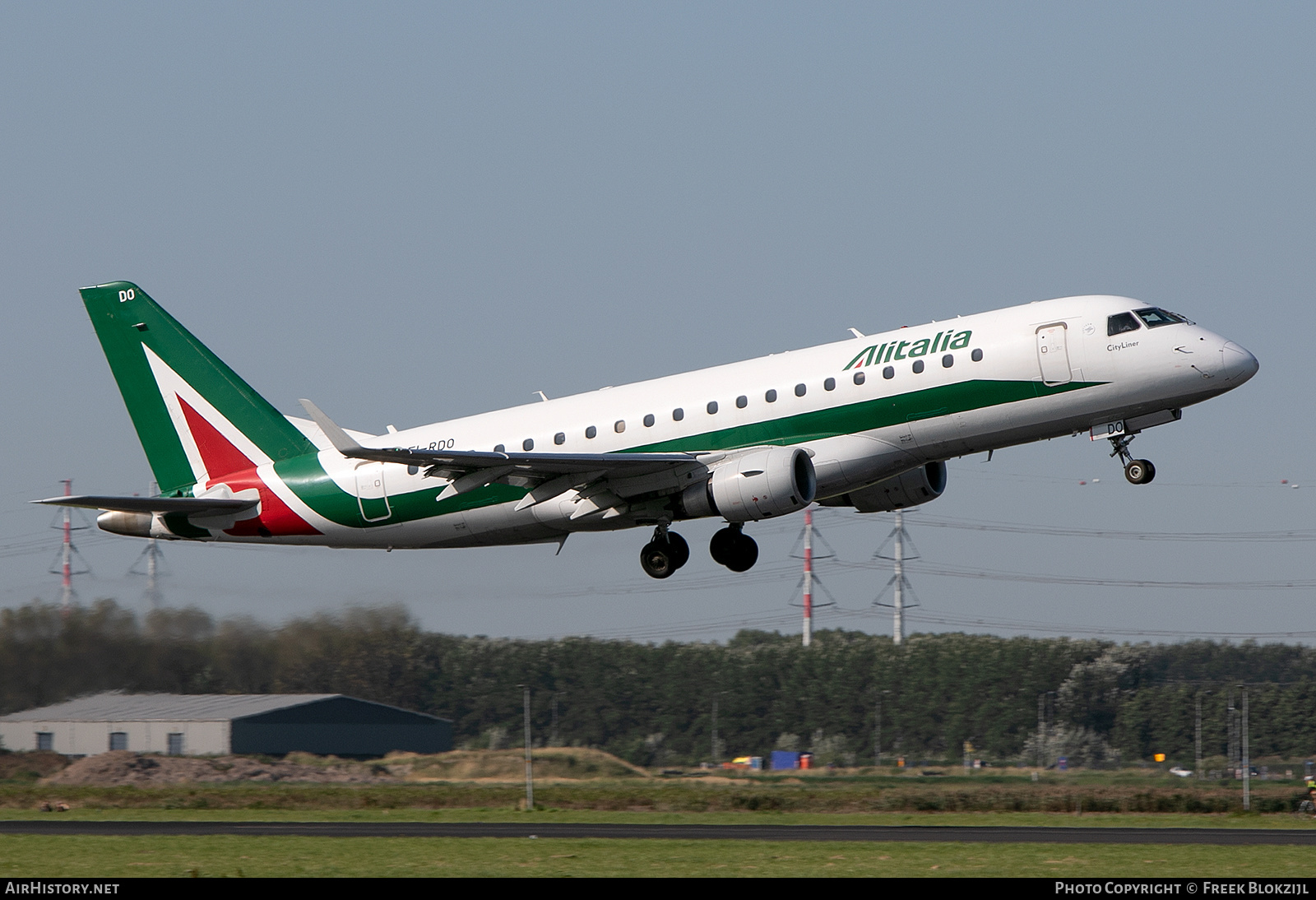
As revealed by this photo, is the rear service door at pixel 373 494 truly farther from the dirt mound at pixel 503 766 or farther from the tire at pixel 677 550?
the dirt mound at pixel 503 766

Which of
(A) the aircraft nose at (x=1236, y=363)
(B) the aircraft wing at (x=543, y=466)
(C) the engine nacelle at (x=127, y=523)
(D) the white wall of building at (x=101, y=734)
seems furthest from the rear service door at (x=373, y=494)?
(A) the aircraft nose at (x=1236, y=363)

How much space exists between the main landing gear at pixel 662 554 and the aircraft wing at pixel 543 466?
2.10m

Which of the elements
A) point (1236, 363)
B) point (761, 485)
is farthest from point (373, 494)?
point (1236, 363)

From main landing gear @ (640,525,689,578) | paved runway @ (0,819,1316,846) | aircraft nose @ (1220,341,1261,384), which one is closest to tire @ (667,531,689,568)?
main landing gear @ (640,525,689,578)

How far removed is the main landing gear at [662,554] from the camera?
37031 millimetres

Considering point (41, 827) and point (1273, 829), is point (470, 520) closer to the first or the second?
point (41, 827)

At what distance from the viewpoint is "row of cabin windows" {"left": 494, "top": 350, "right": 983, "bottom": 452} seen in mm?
32969

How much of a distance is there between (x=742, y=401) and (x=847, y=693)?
46.6 metres

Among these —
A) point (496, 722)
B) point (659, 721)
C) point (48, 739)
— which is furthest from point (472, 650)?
point (48, 739)

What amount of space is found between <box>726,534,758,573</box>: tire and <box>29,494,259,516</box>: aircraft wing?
12.3 meters

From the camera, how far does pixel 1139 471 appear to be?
33.2m

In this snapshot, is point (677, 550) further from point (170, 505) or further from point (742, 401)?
point (170, 505)

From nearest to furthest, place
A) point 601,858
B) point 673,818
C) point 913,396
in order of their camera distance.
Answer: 1. point 601,858
2. point 913,396
3. point 673,818
